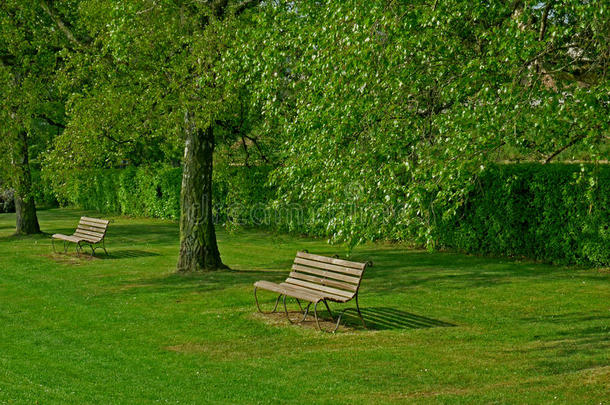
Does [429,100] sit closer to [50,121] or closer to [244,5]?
[244,5]

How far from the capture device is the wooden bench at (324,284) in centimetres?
1006

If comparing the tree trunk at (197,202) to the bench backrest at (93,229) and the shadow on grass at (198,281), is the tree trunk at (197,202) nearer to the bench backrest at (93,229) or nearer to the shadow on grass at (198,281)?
the shadow on grass at (198,281)

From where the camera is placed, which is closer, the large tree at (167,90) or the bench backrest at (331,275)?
the bench backrest at (331,275)

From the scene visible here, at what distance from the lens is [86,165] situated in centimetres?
1598

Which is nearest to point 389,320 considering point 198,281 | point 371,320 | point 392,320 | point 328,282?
point 392,320

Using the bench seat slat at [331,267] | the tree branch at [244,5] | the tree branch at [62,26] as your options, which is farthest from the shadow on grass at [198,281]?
the tree branch at [62,26]

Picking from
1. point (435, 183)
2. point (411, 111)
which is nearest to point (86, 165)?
point (411, 111)

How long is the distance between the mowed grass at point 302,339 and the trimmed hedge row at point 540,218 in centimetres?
57

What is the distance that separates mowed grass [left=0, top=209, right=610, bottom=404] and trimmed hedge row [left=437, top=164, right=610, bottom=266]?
1.88ft

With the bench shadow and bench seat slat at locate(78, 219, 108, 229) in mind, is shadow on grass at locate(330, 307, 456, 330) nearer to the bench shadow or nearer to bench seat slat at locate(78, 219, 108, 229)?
the bench shadow

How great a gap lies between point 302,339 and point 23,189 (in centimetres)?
1556

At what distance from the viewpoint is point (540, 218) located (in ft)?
54.1

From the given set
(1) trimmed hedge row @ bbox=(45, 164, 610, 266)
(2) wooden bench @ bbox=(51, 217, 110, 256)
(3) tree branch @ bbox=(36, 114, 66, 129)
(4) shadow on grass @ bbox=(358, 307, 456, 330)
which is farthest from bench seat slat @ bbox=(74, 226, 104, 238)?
(4) shadow on grass @ bbox=(358, 307, 456, 330)

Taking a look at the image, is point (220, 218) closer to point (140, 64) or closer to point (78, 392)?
point (140, 64)
